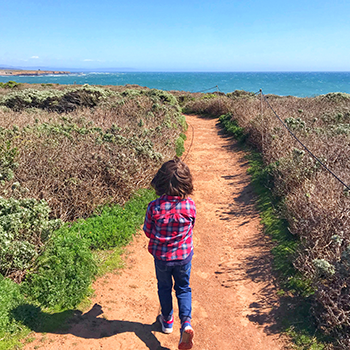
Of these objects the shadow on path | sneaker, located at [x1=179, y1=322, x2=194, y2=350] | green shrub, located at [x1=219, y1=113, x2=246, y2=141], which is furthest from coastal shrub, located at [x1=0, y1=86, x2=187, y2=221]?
green shrub, located at [x1=219, y1=113, x2=246, y2=141]

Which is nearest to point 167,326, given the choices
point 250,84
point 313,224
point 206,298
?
point 206,298

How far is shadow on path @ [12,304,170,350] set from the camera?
3.18 metres

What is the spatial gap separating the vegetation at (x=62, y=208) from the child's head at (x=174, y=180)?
1.99m

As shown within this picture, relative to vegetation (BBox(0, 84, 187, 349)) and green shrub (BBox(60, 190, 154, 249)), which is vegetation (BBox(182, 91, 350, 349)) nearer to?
green shrub (BBox(60, 190, 154, 249))

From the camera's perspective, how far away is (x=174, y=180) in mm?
2707

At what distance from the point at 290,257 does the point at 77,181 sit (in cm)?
406

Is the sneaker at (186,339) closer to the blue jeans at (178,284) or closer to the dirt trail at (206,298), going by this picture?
the blue jeans at (178,284)

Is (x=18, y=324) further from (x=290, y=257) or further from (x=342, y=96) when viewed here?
(x=342, y=96)

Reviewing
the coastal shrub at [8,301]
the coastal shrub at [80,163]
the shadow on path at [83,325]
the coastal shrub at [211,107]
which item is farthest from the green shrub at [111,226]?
the coastal shrub at [211,107]

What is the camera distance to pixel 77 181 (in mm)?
5457

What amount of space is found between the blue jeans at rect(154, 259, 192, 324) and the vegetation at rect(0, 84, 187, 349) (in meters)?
1.29

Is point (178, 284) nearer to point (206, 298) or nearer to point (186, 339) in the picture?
point (186, 339)

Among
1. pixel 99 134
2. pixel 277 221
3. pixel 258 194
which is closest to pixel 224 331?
pixel 277 221

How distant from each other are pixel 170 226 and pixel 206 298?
1.96m
